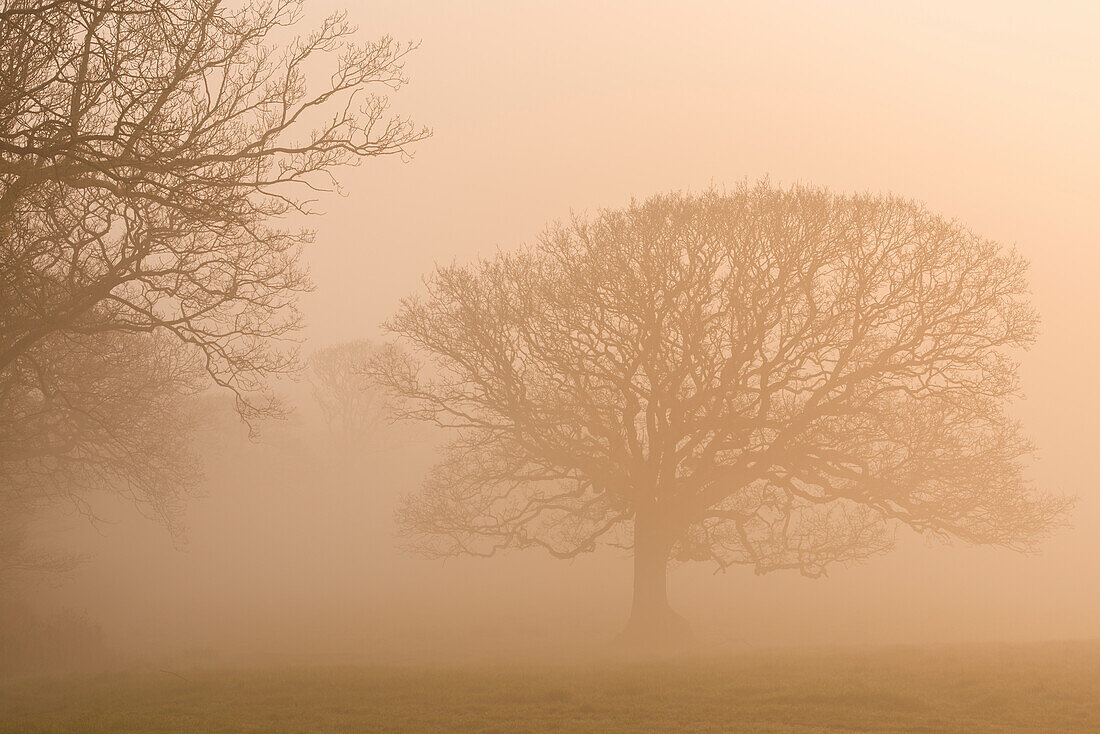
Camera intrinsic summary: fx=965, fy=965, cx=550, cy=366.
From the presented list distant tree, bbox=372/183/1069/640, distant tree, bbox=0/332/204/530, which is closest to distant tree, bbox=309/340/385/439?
distant tree, bbox=0/332/204/530

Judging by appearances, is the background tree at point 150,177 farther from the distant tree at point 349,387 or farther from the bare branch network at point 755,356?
the distant tree at point 349,387

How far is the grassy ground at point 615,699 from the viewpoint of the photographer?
13773 millimetres

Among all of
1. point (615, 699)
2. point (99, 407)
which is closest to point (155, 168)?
point (615, 699)

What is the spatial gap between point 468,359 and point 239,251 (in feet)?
37.1

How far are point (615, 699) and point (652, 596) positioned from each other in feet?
47.8

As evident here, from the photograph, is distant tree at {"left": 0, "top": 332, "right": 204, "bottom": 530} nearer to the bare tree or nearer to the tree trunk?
the bare tree

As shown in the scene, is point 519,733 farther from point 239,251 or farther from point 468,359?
point 468,359

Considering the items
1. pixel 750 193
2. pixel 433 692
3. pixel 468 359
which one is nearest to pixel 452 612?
pixel 468 359

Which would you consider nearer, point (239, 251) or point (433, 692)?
point (433, 692)

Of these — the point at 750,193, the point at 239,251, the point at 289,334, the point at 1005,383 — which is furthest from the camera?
the point at 750,193

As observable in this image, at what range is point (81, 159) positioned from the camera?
39.4 feet

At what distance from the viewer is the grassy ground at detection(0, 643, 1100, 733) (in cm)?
1377

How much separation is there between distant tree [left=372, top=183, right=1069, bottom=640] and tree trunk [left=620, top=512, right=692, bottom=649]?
0.06m

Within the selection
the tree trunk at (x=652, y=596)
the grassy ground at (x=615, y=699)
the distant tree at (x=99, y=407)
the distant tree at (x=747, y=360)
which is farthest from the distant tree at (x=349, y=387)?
the grassy ground at (x=615, y=699)
